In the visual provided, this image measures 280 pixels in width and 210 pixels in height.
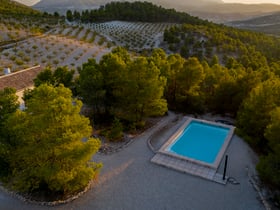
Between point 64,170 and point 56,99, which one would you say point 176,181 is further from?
point 56,99

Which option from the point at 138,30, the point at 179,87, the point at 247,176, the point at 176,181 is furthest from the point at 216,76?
the point at 138,30

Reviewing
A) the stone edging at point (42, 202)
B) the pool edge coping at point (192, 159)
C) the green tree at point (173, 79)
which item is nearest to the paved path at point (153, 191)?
the stone edging at point (42, 202)

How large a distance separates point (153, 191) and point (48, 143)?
6.23 metres

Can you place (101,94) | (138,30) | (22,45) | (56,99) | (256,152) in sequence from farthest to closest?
(138,30), (22,45), (101,94), (256,152), (56,99)

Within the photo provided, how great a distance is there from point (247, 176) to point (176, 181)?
4.50 metres

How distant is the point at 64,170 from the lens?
37.8ft

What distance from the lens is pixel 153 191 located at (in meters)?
13.2

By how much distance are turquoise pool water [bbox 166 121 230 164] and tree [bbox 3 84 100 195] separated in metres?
7.65

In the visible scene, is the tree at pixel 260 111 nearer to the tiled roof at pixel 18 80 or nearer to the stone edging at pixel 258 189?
the stone edging at pixel 258 189

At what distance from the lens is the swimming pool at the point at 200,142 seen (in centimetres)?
1688

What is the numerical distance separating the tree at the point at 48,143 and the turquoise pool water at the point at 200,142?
7.65m

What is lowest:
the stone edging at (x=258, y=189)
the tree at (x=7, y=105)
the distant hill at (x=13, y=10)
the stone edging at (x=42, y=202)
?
the stone edging at (x=42, y=202)

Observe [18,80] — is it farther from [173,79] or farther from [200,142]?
[200,142]

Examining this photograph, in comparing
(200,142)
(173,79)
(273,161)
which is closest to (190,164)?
(200,142)
